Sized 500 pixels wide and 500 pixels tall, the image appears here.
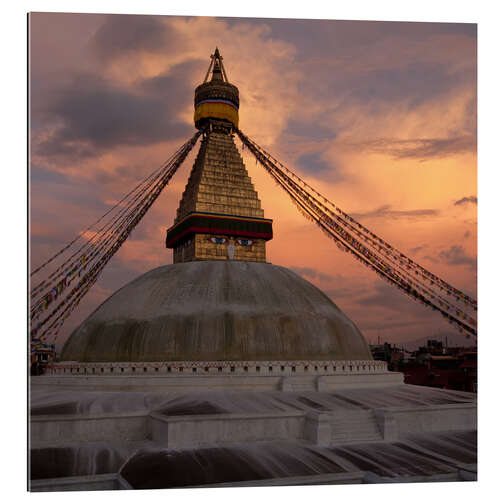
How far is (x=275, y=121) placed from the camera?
44.8 feet

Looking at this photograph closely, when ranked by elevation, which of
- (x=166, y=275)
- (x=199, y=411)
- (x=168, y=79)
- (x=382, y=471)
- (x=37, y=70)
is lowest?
(x=382, y=471)

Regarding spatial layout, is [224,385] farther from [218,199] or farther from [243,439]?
[218,199]

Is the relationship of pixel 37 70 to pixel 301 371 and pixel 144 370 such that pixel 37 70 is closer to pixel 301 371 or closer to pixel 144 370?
pixel 144 370

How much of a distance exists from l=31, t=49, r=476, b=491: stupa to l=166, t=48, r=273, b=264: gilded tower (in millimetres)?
42

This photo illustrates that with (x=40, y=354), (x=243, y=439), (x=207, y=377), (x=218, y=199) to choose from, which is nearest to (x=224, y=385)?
(x=207, y=377)

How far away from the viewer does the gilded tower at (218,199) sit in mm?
16469

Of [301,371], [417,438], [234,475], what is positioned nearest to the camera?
[234,475]

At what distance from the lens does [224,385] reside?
12297 millimetres

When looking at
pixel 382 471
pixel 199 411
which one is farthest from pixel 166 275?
pixel 382 471

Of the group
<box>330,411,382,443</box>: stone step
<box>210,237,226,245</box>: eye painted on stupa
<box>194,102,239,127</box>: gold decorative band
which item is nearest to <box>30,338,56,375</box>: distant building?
<box>210,237,226,245</box>: eye painted on stupa

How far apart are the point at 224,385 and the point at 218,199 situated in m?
6.37

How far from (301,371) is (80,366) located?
5247mm

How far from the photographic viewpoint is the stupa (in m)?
9.09

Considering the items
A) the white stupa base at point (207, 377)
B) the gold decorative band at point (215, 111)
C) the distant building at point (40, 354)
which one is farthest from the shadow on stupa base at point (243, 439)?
the gold decorative band at point (215, 111)
